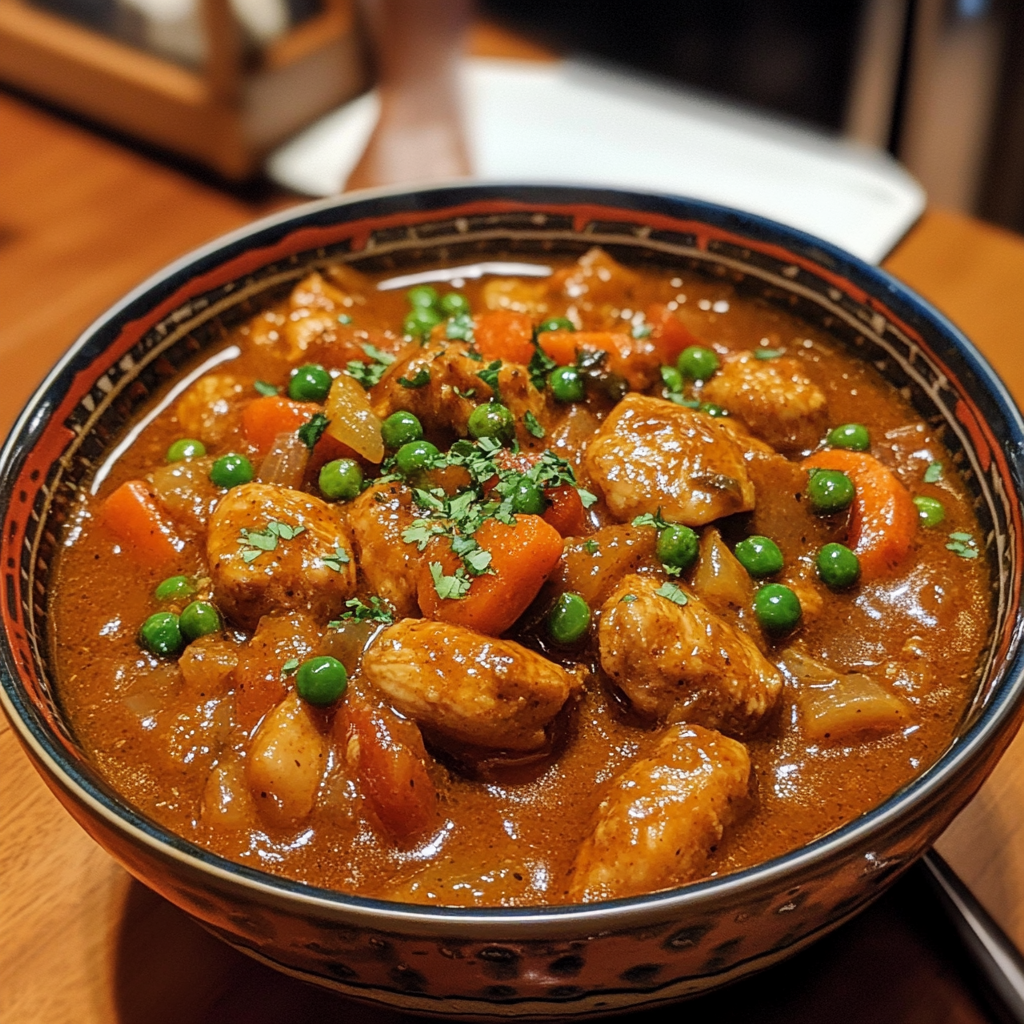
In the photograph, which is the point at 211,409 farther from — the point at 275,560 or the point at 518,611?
the point at 518,611

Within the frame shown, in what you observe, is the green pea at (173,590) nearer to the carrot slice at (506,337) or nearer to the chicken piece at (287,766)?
the chicken piece at (287,766)

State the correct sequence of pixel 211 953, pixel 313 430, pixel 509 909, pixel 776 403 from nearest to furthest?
pixel 509 909 < pixel 211 953 < pixel 313 430 < pixel 776 403

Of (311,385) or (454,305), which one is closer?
(311,385)

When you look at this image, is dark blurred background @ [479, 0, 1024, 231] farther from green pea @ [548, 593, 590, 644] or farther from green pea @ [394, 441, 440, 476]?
green pea @ [548, 593, 590, 644]

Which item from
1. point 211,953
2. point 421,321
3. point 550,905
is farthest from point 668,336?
point 211,953

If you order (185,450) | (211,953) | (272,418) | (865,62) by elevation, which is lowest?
(211,953)

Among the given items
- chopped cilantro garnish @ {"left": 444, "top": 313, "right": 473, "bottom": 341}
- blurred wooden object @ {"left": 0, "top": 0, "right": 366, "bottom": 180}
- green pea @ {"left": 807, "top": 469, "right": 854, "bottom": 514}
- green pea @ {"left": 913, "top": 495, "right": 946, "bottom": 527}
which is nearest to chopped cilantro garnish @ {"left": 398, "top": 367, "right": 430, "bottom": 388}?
chopped cilantro garnish @ {"left": 444, "top": 313, "right": 473, "bottom": 341}

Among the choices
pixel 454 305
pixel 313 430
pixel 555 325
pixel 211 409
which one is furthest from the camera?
pixel 454 305
